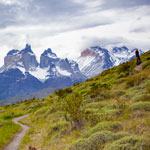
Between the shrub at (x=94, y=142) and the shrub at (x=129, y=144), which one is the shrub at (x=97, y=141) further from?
the shrub at (x=129, y=144)

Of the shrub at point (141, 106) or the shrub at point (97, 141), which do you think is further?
the shrub at point (141, 106)

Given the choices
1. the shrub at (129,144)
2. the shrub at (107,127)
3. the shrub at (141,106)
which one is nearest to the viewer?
the shrub at (129,144)

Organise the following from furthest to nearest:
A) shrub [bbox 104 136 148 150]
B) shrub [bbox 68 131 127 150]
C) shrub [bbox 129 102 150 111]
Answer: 1. shrub [bbox 129 102 150 111]
2. shrub [bbox 68 131 127 150]
3. shrub [bbox 104 136 148 150]

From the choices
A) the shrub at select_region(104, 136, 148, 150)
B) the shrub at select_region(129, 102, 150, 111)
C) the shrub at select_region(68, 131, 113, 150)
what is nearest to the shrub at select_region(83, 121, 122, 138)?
the shrub at select_region(68, 131, 113, 150)

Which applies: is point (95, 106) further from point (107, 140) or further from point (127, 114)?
point (107, 140)

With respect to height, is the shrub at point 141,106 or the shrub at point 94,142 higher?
the shrub at point 141,106

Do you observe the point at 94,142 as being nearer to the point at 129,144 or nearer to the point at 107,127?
the point at 107,127

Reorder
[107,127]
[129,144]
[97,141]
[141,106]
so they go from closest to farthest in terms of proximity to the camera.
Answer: [129,144], [97,141], [107,127], [141,106]

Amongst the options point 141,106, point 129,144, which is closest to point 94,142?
point 129,144

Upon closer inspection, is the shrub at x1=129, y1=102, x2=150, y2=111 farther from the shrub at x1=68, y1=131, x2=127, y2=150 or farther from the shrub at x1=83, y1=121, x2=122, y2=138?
the shrub at x1=68, y1=131, x2=127, y2=150

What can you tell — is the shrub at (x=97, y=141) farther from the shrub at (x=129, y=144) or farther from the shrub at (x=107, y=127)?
the shrub at (x=107, y=127)

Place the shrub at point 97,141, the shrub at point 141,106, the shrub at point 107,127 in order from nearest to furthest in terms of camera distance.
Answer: the shrub at point 97,141, the shrub at point 107,127, the shrub at point 141,106

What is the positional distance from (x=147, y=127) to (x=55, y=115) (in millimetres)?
12570

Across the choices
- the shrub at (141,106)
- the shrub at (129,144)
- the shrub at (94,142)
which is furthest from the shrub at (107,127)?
the shrub at (141,106)
